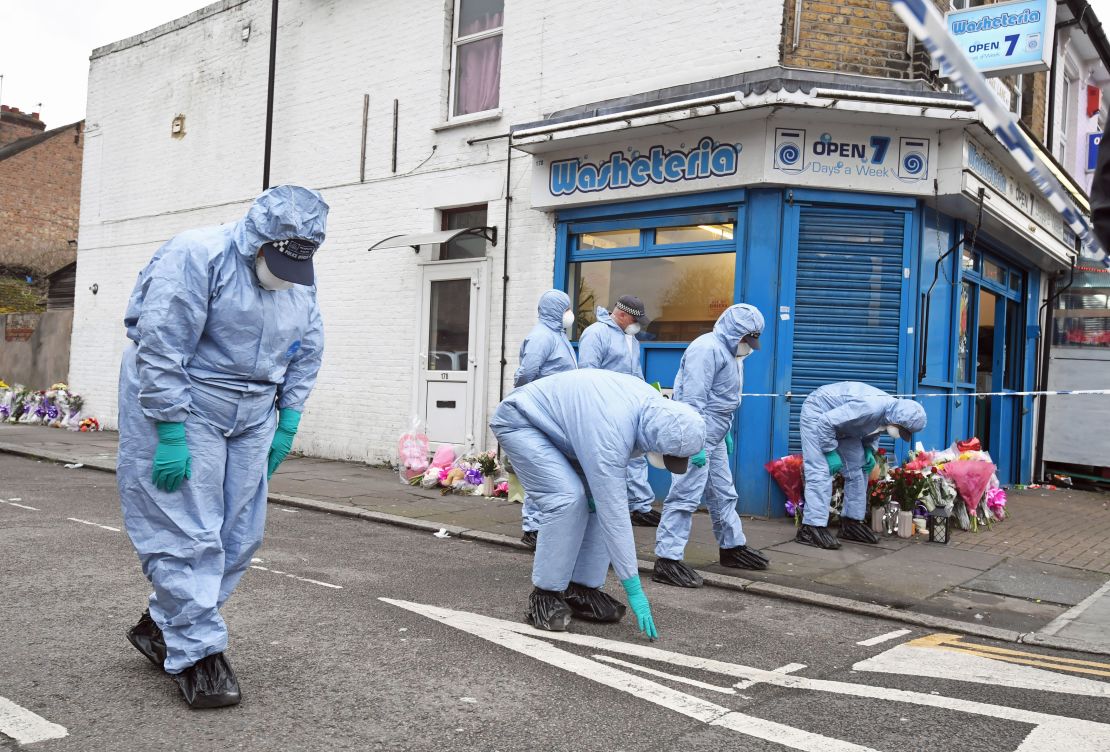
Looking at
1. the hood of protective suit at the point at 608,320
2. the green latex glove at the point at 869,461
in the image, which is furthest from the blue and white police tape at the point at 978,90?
the hood of protective suit at the point at 608,320

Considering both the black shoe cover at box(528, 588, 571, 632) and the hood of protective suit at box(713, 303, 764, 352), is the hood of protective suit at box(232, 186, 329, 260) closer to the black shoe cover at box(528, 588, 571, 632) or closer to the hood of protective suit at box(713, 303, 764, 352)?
the black shoe cover at box(528, 588, 571, 632)

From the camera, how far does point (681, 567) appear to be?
629 centimetres

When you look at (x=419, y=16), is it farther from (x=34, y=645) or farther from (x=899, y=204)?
(x=34, y=645)

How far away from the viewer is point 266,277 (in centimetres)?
380

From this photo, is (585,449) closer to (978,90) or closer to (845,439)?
(978,90)

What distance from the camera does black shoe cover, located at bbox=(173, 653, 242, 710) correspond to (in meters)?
3.52

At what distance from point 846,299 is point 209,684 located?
7.47m

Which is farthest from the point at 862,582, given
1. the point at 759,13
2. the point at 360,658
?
the point at 759,13

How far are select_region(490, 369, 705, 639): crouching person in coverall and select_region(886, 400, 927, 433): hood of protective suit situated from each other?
3363mm

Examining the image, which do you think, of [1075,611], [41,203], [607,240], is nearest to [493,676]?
[1075,611]

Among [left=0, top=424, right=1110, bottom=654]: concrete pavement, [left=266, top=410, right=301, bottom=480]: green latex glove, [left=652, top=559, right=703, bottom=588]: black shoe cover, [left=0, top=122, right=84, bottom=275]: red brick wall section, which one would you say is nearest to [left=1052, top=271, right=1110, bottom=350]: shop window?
[left=0, top=424, right=1110, bottom=654]: concrete pavement

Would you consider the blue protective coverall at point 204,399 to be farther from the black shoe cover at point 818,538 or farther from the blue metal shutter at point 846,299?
the blue metal shutter at point 846,299

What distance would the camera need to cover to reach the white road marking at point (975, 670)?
14.1 feet

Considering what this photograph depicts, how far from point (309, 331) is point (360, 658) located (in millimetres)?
1436
